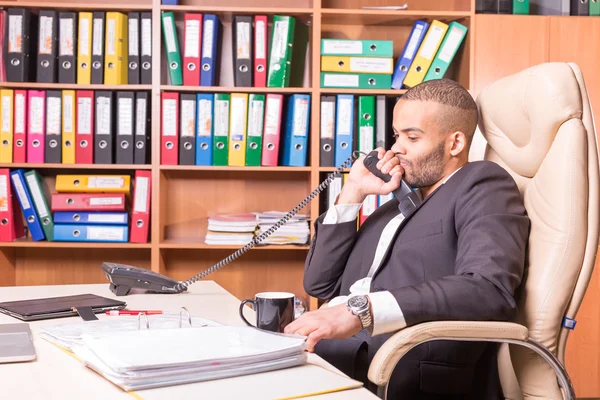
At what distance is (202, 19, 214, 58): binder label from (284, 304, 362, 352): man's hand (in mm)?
2052

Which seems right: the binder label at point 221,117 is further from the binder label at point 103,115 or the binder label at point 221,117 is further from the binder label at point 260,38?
the binder label at point 103,115

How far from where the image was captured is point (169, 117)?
3.12 m

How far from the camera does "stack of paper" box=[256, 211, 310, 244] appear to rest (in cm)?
315

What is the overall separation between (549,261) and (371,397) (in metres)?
0.78

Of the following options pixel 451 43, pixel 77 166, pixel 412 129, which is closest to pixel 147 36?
pixel 77 166

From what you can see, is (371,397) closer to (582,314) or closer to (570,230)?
(570,230)

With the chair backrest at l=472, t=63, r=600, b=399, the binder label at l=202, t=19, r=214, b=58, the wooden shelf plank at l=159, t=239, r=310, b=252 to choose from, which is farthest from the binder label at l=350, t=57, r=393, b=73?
the chair backrest at l=472, t=63, r=600, b=399

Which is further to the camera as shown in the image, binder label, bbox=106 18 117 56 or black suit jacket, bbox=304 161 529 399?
binder label, bbox=106 18 117 56

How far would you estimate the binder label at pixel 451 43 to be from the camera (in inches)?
123

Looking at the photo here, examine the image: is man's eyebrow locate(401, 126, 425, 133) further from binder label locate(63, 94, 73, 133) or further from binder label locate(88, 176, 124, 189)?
binder label locate(63, 94, 73, 133)

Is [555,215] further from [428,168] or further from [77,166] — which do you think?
[77,166]

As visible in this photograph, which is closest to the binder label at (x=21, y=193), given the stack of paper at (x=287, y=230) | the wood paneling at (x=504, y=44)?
the stack of paper at (x=287, y=230)

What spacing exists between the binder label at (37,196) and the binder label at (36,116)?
23cm

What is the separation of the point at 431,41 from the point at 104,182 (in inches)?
65.1
